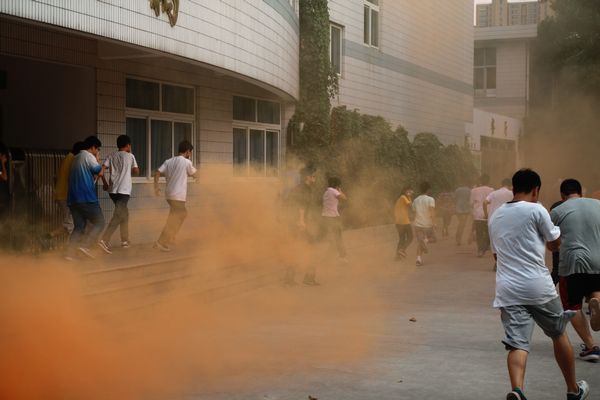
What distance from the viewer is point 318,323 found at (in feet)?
33.7

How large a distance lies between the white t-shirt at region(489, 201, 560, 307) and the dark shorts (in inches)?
70.9

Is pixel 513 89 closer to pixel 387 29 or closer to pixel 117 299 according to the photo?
pixel 387 29

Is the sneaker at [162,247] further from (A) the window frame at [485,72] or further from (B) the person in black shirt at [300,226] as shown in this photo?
(A) the window frame at [485,72]

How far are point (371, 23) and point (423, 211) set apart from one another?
1026 centimetres

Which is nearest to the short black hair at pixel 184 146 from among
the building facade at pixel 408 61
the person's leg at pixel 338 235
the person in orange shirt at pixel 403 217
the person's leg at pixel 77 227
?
the person's leg at pixel 77 227

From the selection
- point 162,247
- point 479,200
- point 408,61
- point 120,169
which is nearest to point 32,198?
point 120,169

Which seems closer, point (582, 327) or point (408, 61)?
point (582, 327)

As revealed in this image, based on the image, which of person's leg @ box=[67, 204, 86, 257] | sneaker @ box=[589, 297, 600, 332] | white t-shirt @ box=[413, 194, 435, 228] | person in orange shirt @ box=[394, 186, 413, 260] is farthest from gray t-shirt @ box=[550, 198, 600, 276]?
white t-shirt @ box=[413, 194, 435, 228]

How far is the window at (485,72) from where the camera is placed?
48.8 metres

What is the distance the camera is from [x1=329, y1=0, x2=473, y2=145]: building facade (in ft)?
82.8

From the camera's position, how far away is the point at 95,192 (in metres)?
11.8

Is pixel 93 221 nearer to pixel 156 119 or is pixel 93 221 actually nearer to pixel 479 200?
pixel 156 119

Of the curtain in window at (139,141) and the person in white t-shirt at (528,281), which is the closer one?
the person in white t-shirt at (528,281)

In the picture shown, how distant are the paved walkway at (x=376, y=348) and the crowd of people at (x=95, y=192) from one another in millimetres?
1923
